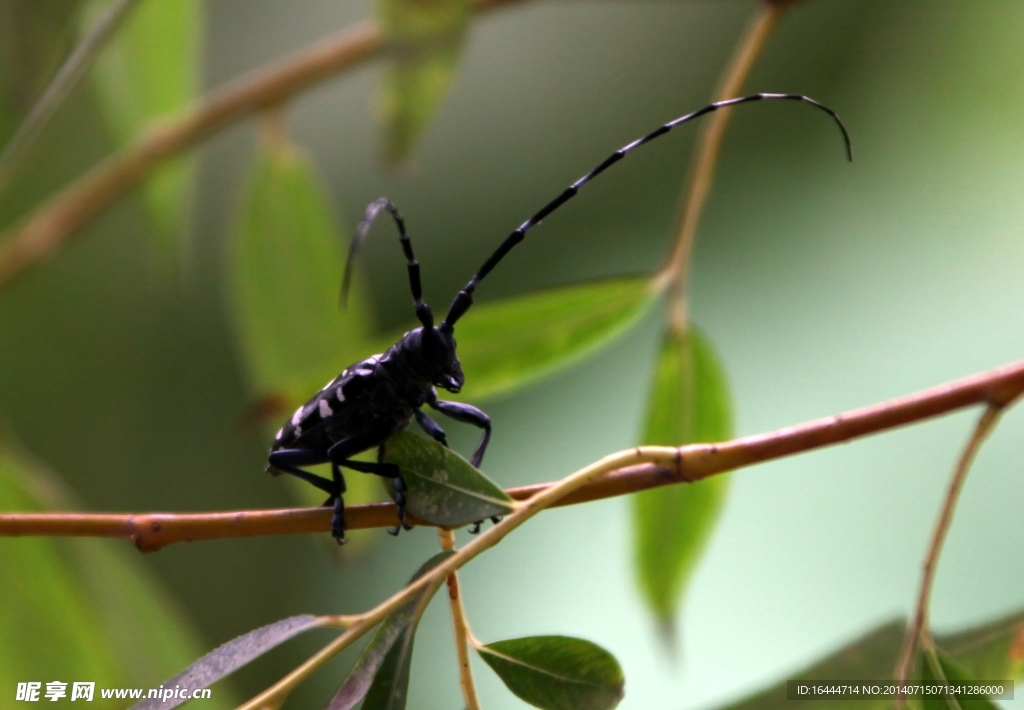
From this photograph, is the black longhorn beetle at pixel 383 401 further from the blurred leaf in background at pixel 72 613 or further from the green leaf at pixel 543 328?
the blurred leaf in background at pixel 72 613

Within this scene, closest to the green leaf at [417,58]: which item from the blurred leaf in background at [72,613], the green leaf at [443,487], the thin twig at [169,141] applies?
the thin twig at [169,141]

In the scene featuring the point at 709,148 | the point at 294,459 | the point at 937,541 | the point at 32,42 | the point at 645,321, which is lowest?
the point at 937,541

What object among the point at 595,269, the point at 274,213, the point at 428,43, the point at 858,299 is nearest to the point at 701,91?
the point at 595,269

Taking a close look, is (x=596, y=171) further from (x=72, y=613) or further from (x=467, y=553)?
(x=72, y=613)

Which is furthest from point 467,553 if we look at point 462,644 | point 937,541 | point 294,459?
point 294,459

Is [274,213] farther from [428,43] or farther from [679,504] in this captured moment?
[679,504]
